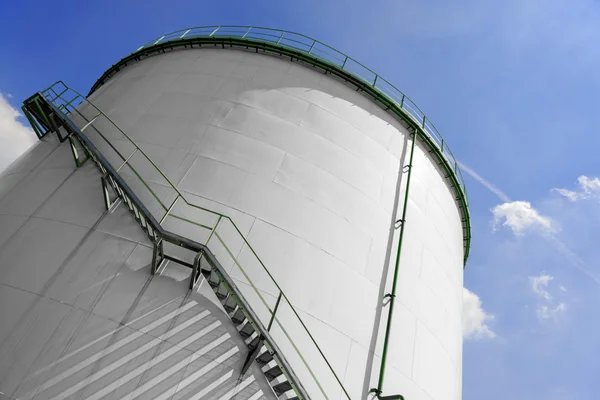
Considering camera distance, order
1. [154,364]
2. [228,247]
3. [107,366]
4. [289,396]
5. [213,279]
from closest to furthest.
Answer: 1. [107,366]
2. [154,364]
3. [289,396]
4. [213,279]
5. [228,247]

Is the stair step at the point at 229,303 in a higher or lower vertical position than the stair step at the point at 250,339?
higher

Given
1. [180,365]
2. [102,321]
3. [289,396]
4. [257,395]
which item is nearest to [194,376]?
[180,365]

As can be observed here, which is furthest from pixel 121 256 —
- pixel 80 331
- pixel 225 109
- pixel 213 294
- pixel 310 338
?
pixel 225 109

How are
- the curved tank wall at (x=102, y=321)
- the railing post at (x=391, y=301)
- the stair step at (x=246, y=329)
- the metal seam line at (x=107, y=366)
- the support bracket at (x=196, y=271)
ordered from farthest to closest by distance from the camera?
the railing post at (x=391, y=301), the support bracket at (x=196, y=271), the stair step at (x=246, y=329), the curved tank wall at (x=102, y=321), the metal seam line at (x=107, y=366)

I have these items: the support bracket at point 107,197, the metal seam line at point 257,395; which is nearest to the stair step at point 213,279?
the metal seam line at point 257,395

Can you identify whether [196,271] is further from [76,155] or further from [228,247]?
[76,155]

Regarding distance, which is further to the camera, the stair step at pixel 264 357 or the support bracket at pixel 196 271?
the support bracket at pixel 196 271

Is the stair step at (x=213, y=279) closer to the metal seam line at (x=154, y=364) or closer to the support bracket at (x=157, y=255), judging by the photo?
the metal seam line at (x=154, y=364)

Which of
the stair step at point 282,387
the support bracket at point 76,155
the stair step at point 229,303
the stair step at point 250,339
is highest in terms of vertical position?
the support bracket at point 76,155

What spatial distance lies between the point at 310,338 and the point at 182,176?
3.58 m

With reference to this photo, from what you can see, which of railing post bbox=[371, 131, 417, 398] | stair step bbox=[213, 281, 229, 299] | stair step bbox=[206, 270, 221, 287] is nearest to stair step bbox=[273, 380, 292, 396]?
stair step bbox=[213, 281, 229, 299]

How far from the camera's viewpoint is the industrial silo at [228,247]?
5.00 meters

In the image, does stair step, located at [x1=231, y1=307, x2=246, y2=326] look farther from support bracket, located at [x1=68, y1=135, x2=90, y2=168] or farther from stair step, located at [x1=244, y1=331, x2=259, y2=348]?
support bracket, located at [x1=68, y1=135, x2=90, y2=168]

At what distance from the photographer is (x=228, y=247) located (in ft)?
20.0
